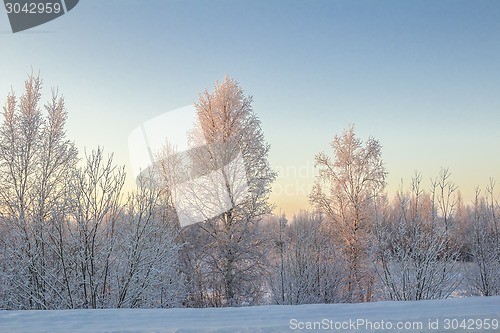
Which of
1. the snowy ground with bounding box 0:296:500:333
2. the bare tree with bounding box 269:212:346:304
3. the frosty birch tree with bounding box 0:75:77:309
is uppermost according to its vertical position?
the frosty birch tree with bounding box 0:75:77:309

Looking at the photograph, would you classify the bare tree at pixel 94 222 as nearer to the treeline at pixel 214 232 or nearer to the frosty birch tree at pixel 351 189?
the treeline at pixel 214 232

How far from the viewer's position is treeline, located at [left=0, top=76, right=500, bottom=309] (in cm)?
699

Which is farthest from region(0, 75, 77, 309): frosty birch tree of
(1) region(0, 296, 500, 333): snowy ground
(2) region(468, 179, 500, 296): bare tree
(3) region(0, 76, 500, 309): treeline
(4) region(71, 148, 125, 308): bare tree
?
(2) region(468, 179, 500, 296): bare tree

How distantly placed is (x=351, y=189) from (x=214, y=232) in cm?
746

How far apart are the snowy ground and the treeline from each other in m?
3.72

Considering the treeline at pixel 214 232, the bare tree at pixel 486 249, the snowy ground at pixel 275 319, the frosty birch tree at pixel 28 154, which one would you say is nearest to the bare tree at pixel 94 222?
the treeline at pixel 214 232

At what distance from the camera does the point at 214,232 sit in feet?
41.2

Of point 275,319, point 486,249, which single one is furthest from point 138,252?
point 486,249

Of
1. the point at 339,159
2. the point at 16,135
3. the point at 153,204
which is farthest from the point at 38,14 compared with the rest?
the point at 339,159

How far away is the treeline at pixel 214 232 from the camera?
6.99m

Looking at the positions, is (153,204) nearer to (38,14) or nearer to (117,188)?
(117,188)

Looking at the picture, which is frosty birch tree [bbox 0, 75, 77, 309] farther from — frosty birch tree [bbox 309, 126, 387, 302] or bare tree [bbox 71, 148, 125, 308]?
frosty birch tree [bbox 309, 126, 387, 302]

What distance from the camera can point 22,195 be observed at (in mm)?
11945

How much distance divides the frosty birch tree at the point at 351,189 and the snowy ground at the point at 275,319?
12.7 meters
